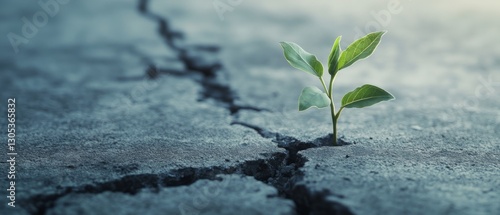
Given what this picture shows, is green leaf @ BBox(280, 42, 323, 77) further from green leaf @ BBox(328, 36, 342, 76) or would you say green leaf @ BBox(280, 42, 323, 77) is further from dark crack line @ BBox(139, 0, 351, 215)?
dark crack line @ BBox(139, 0, 351, 215)

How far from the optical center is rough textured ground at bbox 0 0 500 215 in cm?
116

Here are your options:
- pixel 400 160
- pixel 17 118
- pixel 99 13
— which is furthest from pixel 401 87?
pixel 99 13

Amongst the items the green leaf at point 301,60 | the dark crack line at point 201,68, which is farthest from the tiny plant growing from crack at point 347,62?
the dark crack line at point 201,68

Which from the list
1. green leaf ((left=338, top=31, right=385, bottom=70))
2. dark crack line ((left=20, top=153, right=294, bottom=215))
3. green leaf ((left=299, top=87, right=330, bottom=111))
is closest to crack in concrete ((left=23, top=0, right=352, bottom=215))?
dark crack line ((left=20, top=153, right=294, bottom=215))

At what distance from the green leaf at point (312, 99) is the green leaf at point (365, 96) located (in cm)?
11

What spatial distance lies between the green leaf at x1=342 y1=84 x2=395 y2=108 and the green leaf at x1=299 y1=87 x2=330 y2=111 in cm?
11

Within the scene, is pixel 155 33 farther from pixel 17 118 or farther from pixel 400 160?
pixel 400 160

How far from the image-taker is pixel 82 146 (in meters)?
1.53

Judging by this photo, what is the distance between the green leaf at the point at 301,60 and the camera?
138 centimetres

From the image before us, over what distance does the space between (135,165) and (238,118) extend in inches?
22.4

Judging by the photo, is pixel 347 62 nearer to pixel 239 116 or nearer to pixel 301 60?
pixel 301 60

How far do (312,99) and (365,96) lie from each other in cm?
18

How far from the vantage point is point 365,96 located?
1.38m

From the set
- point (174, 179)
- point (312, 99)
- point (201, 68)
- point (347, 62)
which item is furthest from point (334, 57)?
point (201, 68)
